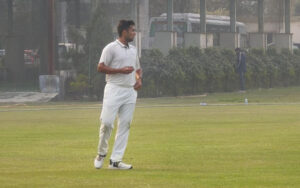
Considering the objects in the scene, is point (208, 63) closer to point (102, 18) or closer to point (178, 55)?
point (178, 55)

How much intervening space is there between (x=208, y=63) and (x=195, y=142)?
2738cm

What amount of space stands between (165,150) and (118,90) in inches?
114

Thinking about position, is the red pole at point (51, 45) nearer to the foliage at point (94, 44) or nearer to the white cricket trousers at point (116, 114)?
the foliage at point (94, 44)

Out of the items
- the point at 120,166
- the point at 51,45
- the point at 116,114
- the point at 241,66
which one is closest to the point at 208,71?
the point at 241,66

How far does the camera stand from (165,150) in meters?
15.4

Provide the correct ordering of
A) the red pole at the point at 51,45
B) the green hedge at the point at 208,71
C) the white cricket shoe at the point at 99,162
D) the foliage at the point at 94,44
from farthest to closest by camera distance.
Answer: the green hedge at the point at 208,71 < the red pole at the point at 51,45 < the foliage at the point at 94,44 < the white cricket shoe at the point at 99,162

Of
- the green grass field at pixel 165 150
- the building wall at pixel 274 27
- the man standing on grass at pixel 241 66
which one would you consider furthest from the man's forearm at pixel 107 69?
the building wall at pixel 274 27

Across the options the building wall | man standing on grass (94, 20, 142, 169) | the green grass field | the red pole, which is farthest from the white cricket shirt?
the building wall

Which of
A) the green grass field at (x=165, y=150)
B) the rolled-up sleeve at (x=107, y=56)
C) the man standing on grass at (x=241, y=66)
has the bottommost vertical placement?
the green grass field at (x=165, y=150)

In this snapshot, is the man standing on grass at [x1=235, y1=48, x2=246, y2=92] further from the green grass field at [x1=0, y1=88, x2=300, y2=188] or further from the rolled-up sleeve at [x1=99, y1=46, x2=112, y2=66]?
the rolled-up sleeve at [x1=99, y1=46, x2=112, y2=66]

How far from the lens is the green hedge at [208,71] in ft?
132

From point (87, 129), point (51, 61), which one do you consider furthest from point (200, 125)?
point (51, 61)

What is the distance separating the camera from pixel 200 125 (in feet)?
70.7

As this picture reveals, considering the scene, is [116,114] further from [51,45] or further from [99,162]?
[51,45]
